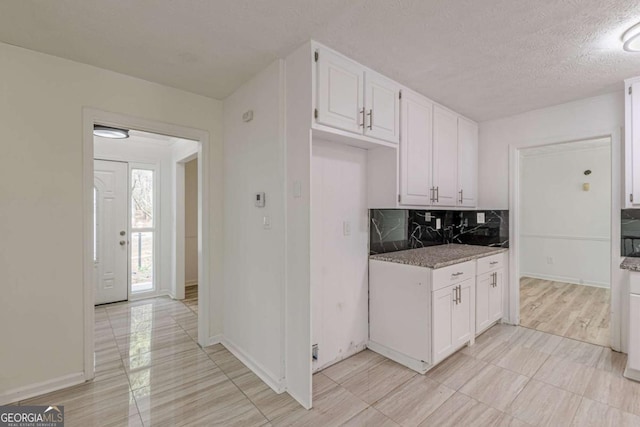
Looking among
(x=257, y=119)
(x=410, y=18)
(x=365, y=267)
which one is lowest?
(x=365, y=267)

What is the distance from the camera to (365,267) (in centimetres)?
278

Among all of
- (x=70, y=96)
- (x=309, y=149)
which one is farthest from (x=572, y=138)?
(x=70, y=96)

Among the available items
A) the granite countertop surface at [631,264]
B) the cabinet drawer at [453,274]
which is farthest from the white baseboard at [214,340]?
the granite countertop surface at [631,264]

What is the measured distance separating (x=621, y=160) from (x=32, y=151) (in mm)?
4896

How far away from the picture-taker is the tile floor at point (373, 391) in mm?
1867

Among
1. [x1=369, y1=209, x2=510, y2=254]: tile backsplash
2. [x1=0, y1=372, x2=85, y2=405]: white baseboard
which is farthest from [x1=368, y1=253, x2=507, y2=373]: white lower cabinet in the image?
[x1=0, y1=372, x2=85, y2=405]: white baseboard

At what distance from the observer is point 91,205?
2.32m

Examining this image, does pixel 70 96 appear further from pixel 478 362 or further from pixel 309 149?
pixel 478 362

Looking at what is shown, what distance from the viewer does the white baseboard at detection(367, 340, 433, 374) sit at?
2369 millimetres

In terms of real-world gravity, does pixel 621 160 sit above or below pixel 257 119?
below

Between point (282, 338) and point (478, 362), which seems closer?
point (282, 338)

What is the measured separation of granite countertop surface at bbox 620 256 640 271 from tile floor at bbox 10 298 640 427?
2.82ft

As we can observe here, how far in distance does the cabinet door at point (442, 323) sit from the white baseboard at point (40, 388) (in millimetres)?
2779

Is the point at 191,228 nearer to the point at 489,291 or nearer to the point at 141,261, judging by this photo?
the point at 141,261
